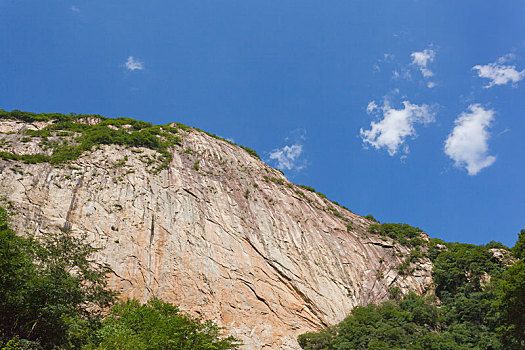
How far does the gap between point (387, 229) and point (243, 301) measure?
884 inches

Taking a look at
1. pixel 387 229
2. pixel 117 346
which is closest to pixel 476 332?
pixel 387 229

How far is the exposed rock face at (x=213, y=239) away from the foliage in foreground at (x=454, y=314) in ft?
5.38

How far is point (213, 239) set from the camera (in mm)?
34000

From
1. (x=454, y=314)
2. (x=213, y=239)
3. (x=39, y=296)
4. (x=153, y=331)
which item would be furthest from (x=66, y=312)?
(x=454, y=314)

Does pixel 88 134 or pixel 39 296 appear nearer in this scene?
pixel 39 296

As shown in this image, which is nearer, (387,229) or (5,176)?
(5,176)

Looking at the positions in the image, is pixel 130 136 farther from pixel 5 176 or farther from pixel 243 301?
pixel 243 301

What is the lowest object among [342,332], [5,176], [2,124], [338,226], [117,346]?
[117,346]

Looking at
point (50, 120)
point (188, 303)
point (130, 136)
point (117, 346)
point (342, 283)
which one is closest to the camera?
point (117, 346)

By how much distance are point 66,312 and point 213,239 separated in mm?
14677

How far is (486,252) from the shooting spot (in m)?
37.5

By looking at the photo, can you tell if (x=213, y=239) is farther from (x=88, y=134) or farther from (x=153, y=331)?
(x=88, y=134)

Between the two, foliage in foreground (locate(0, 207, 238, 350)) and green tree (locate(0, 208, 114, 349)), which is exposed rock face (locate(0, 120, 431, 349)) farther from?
green tree (locate(0, 208, 114, 349))

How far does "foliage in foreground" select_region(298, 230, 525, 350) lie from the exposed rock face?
164cm
